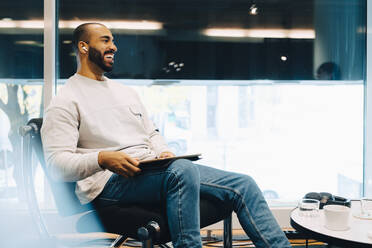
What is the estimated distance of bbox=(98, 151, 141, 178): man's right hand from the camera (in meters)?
1.32

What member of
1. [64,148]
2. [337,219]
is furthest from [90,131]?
[337,219]

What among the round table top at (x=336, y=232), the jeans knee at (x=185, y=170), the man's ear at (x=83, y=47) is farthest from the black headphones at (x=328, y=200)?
the man's ear at (x=83, y=47)

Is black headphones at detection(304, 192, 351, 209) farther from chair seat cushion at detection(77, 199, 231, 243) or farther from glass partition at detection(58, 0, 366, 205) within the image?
glass partition at detection(58, 0, 366, 205)

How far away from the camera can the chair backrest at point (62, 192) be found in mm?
1471

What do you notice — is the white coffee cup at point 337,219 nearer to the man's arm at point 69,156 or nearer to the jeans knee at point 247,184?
the jeans knee at point 247,184

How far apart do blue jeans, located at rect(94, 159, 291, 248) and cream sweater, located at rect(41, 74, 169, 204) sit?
13cm

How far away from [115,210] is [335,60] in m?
2.30

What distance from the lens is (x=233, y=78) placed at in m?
2.84

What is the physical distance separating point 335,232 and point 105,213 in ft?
2.88

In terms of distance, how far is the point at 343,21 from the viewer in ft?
9.73

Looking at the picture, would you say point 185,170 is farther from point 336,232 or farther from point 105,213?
point 336,232

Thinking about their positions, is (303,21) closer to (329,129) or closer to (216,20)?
(216,20)

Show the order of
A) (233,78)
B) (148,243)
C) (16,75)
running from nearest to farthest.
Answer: (148,243) → (16,75) → (233,78)

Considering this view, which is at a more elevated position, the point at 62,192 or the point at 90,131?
the point at 90,131
